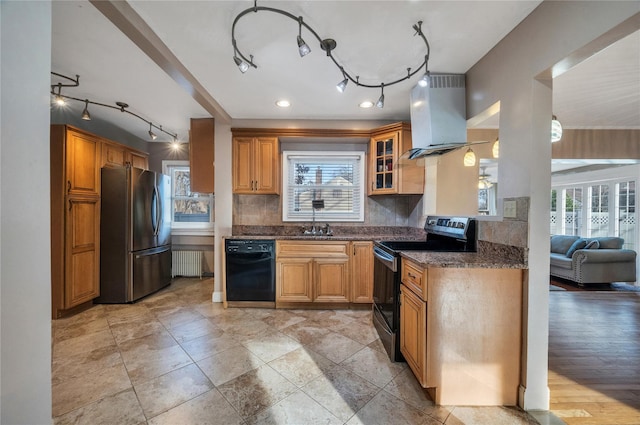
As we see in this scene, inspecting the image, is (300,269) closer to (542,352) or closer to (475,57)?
(542,352)

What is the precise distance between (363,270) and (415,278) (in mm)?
1368

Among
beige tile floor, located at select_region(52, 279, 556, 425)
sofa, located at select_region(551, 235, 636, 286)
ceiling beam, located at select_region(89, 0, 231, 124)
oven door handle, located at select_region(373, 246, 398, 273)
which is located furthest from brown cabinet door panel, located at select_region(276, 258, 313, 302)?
sofa, located at select_region(551, 235, 636, 286)

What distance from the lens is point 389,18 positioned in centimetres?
163

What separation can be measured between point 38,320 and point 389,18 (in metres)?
2.23

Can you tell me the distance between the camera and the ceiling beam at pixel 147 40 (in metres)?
1.48

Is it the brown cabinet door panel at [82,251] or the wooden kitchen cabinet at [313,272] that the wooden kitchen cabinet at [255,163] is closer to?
the wooden kitchen cabinet at [313,272]

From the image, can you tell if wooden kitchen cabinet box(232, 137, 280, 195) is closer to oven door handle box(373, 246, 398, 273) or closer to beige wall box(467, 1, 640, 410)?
oven door handle box(373, 246, 398, 273)

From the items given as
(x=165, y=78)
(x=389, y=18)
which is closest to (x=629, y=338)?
(x=389, y=18)

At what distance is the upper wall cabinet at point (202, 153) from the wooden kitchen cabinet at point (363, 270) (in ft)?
7.13

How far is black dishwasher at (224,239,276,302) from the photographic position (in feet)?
10.3

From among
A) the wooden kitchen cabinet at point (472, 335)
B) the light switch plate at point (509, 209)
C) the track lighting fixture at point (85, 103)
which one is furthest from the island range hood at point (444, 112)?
the track lighting fixture at point (85, 103)

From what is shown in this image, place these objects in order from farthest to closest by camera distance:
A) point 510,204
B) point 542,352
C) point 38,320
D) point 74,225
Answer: point 74,225, point 510,204, point 542,352, point 38,320

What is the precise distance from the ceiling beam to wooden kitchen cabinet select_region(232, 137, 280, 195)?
78 cm

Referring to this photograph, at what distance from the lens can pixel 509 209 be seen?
1719 millimetres
